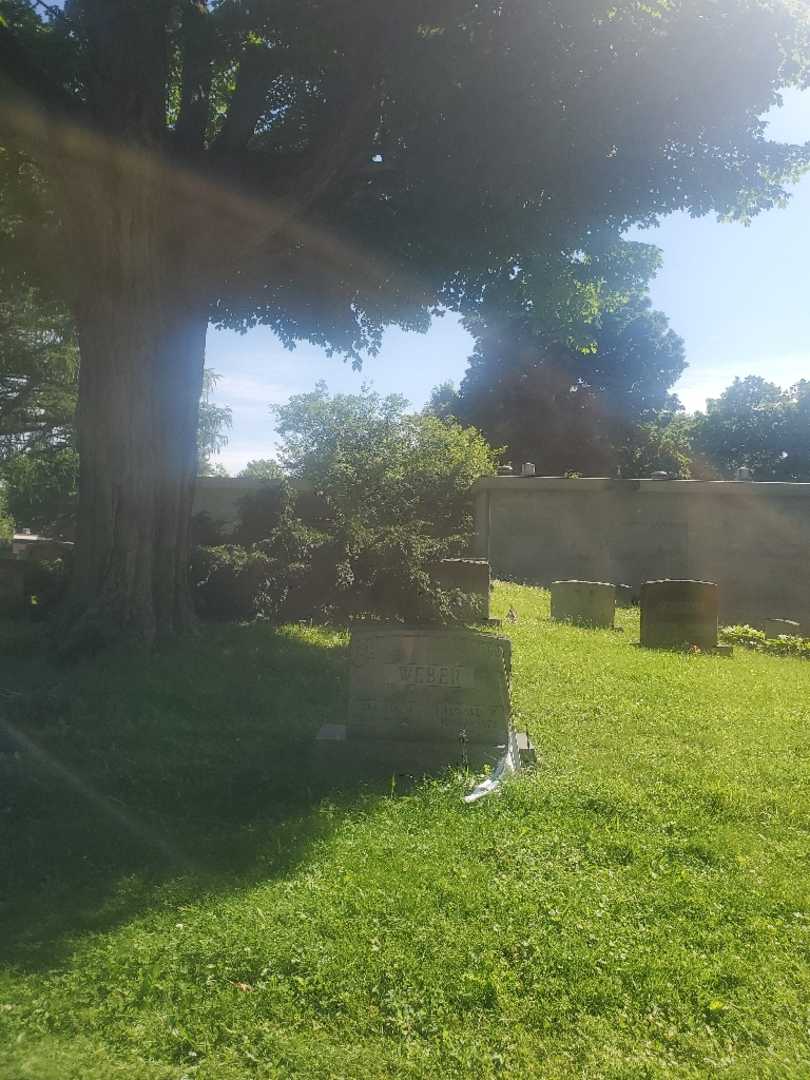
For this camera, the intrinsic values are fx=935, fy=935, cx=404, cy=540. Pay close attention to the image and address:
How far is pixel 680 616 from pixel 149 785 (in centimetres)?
987

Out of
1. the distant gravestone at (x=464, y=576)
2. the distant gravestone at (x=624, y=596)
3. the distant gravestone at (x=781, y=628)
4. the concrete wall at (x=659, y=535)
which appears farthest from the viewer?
the concrete wall at (x=659, y=535)

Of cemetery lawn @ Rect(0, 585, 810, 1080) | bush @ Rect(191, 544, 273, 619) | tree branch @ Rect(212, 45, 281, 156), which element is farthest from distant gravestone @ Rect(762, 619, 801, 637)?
tree branch @ Rect(212, 45, 281, 156)

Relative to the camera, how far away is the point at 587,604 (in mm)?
16531

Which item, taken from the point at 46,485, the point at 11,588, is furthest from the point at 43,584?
the point at 46,485

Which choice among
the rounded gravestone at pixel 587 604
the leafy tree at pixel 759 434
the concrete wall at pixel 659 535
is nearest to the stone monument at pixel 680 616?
the rounded gravestone at pixel 587 604

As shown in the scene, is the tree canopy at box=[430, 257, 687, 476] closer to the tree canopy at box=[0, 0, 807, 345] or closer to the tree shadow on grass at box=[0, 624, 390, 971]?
the tree canopy at box=[0, 0, 807, 345]

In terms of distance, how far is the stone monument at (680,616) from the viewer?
46.6 feet

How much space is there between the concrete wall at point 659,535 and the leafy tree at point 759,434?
3391 cm

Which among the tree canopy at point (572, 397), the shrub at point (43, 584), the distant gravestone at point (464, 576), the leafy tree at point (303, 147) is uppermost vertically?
the tree canopy at point (572, 397)

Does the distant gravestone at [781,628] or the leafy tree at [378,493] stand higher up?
the leafy tree at [378,493]

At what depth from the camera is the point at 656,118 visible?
1149 cm

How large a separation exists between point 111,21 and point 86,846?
9649 millimetres

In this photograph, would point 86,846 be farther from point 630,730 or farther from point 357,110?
point 357,110

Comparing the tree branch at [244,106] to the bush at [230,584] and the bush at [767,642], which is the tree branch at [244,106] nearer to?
the bush at [230,584]
